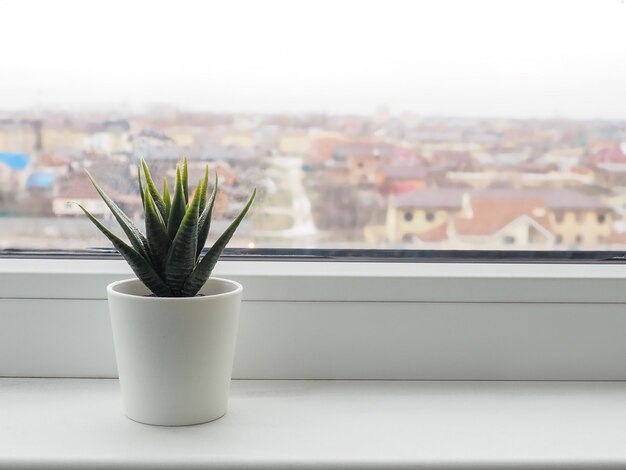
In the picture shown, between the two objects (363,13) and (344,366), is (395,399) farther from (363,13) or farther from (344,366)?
(363,13)

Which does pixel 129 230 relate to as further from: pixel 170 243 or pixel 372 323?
pixel 372 323

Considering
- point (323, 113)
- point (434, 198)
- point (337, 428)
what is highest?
point (323, 113)

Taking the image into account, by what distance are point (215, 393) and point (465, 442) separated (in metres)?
0.24

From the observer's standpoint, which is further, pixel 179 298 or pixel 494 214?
pixel 494 214

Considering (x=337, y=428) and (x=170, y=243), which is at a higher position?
(x=170, y=243)

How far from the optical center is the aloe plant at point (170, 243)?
748 millimetres

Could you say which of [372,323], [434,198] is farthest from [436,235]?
[372,323]

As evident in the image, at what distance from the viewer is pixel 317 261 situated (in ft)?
3.23

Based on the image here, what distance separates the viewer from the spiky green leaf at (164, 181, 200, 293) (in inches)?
29.0

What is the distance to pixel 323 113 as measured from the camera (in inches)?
38.8

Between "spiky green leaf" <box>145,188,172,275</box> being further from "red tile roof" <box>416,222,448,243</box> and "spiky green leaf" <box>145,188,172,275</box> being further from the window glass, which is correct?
"red tile roof" <box>416,222,448,243</box>

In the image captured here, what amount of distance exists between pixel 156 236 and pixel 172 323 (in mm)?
90

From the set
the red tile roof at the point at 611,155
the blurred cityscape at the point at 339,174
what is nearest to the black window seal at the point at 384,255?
the blurred cityscape at the point at 339,174

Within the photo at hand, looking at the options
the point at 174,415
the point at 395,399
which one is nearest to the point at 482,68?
the point at 395,399
